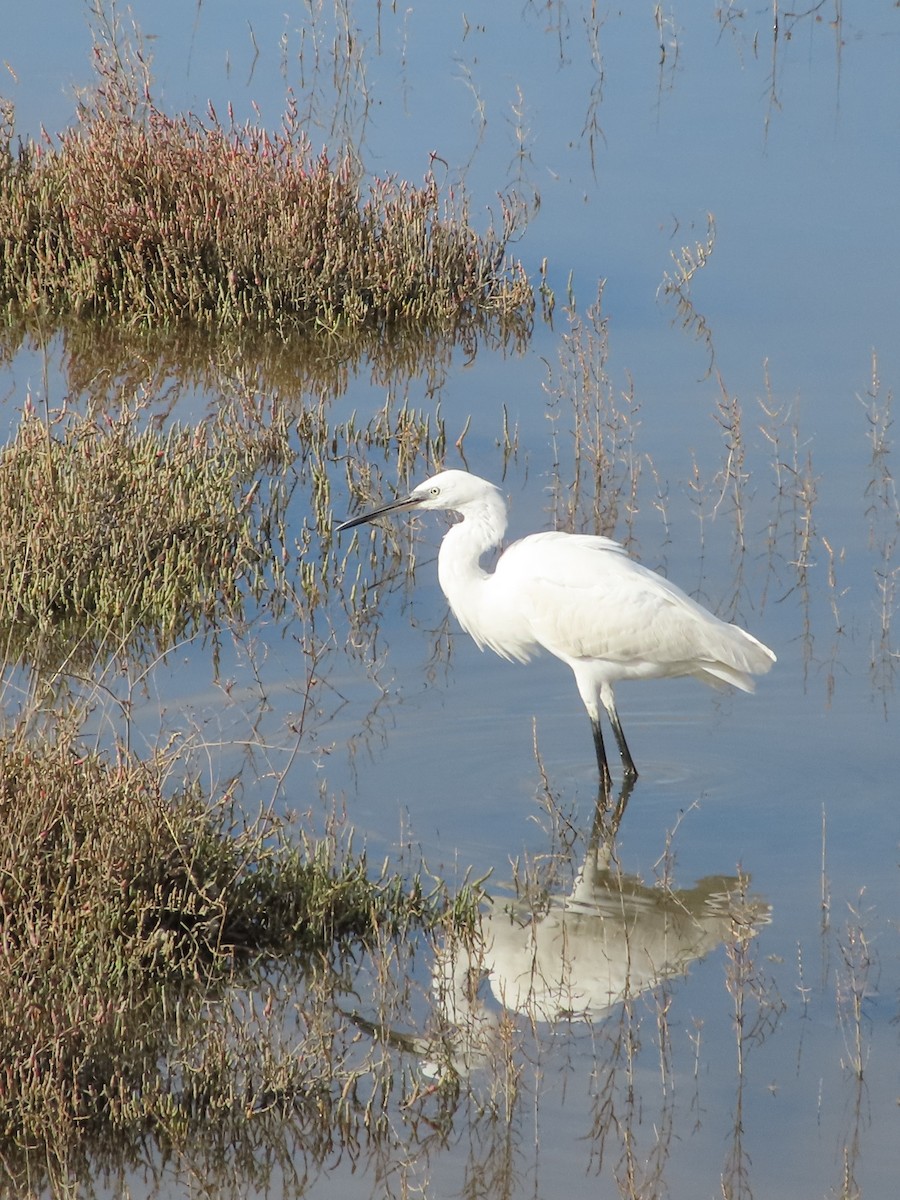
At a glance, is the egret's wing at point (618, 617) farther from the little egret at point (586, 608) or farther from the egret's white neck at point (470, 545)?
the egret's white neck at point (470, 545)

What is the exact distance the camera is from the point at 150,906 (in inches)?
177

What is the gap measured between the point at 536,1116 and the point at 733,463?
513 cm

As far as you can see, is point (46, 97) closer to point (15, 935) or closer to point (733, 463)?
point (733, 463)

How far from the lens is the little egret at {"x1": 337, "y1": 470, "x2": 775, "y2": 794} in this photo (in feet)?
20.5

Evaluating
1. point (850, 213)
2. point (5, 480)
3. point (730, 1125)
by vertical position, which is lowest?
point (730, 1125)

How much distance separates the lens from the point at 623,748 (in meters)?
6.23

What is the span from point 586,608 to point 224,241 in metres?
5.00

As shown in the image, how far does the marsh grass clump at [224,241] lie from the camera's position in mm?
10406

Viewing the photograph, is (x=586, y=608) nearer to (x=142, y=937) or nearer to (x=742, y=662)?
(x=742, y=662)

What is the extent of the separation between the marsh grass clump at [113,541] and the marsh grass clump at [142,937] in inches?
72.9

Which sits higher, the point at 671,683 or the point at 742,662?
the point at 742,662

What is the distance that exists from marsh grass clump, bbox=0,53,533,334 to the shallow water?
0.56 m

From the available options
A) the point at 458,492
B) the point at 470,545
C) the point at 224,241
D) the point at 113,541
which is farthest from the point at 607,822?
the point at 224,241

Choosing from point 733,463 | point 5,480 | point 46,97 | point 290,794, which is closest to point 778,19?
point 46,97
